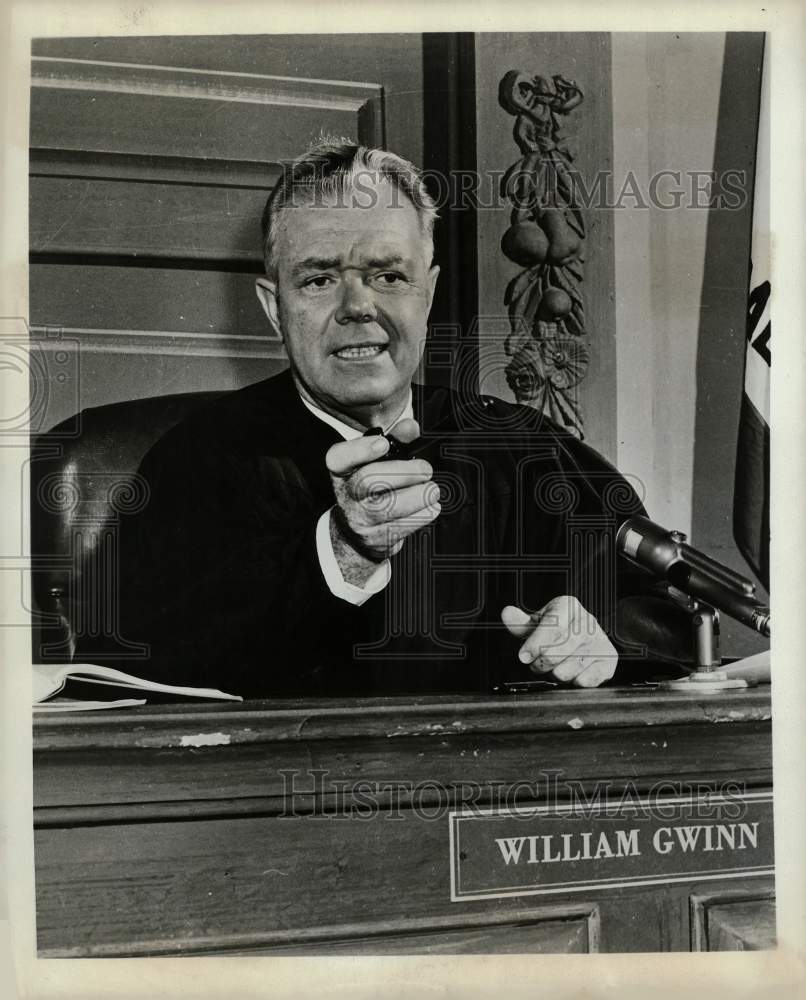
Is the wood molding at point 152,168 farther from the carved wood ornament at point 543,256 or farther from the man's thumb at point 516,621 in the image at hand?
the man's thumb at point 516,621

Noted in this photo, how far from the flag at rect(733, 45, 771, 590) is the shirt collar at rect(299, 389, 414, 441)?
704 mm

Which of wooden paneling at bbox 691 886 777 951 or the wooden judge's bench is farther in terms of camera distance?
wooden paneling at bbox 691 886 777 951

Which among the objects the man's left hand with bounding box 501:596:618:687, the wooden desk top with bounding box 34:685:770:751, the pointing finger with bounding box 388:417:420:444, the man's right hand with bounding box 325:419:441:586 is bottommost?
the wooden desk top with bounding box 34:685:770:751

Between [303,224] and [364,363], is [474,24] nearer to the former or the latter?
[303,224]

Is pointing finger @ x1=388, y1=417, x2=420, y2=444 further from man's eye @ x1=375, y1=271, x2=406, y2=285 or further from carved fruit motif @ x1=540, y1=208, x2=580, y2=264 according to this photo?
carved fruit motif @ x1=540, y1=208, x2=580, y2=264

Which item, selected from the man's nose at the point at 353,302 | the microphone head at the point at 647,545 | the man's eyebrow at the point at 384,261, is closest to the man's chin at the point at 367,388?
the man's nose at the point at 353,302

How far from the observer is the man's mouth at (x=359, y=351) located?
1985mm

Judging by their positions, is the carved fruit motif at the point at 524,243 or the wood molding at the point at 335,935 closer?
the wood molding at the point at 335,935

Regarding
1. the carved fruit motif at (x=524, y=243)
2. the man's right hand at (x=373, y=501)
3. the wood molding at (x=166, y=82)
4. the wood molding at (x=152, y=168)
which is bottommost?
the man's right hand at (x=373, y=501)

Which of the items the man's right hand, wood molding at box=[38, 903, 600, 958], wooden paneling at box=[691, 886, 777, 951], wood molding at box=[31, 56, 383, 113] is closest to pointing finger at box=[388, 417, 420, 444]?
the man's right hand

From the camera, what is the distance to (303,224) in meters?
1.98

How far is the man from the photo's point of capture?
1.94m

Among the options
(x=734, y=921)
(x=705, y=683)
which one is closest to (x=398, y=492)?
(x=705, y=683)

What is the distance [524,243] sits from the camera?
79.5 inches
